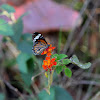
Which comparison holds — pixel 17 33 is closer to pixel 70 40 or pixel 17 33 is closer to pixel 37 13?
pixel 70 40

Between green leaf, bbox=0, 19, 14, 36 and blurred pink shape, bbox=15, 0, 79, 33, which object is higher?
green leaf, bbox=0, 19, 14, 36

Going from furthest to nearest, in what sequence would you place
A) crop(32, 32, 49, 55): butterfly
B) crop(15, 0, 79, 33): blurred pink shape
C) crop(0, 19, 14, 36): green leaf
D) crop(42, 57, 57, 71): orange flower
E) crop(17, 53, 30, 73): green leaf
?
1. crop(15, 0, 79, 33): blurred pink shape
2. crop(17, 53, 30, 73): green leaf
3. crop(0, 19, 14, 36): green leaf
4. crop(32, 32, 49, 55): butterfly
5. crop(42, 57, 57, 71): orange flower

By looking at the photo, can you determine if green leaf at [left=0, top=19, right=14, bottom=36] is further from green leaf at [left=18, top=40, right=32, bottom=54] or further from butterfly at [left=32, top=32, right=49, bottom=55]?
butterfly at [left=32, top=32, right=49, bottom=55]

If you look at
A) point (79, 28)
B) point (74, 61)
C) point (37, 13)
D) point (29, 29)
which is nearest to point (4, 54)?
point (29, 29)


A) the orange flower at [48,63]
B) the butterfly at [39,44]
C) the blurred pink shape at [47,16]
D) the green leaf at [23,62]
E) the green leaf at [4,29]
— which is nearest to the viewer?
the orange flower at [48,63]

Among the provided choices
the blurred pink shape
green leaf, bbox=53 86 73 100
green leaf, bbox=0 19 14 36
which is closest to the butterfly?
green leaf, bbox=0 19 14 36

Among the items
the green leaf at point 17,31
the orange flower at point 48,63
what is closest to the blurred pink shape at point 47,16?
the green leaf at point 17,31

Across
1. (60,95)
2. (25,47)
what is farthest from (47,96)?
(25,47)

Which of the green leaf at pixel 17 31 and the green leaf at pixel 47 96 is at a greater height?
the green leaf at pixel 17 31

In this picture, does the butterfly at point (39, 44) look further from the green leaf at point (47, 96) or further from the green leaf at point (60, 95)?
the green leaf at point (60, 95)
